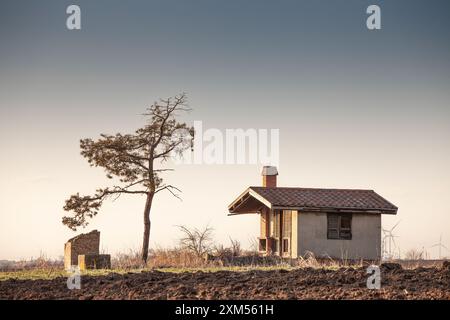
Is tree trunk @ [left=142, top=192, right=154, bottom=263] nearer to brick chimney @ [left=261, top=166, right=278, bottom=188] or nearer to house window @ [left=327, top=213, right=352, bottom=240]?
brick chimney @ [left=261, top=166, right=278, bottom=188]

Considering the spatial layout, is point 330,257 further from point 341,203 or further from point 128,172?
point 128,172

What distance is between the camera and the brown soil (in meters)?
14.0

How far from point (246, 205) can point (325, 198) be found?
549cm

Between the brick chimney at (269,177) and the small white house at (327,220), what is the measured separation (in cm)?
229

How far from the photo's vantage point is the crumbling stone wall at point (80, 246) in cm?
2858

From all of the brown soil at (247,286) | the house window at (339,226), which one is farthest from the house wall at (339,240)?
the brown soil at (247,286)

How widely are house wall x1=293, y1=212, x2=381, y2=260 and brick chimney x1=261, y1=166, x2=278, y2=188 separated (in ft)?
15.3

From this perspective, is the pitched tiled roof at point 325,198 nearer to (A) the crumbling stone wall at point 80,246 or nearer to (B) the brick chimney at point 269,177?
(B) the brick chimney at point 269,177

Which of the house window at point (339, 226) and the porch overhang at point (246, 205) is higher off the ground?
the porch overhang at point (246, 205)

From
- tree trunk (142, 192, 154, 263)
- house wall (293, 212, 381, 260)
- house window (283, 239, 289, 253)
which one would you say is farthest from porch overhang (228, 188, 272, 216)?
tree trunk (142, 192, 154, 263)
